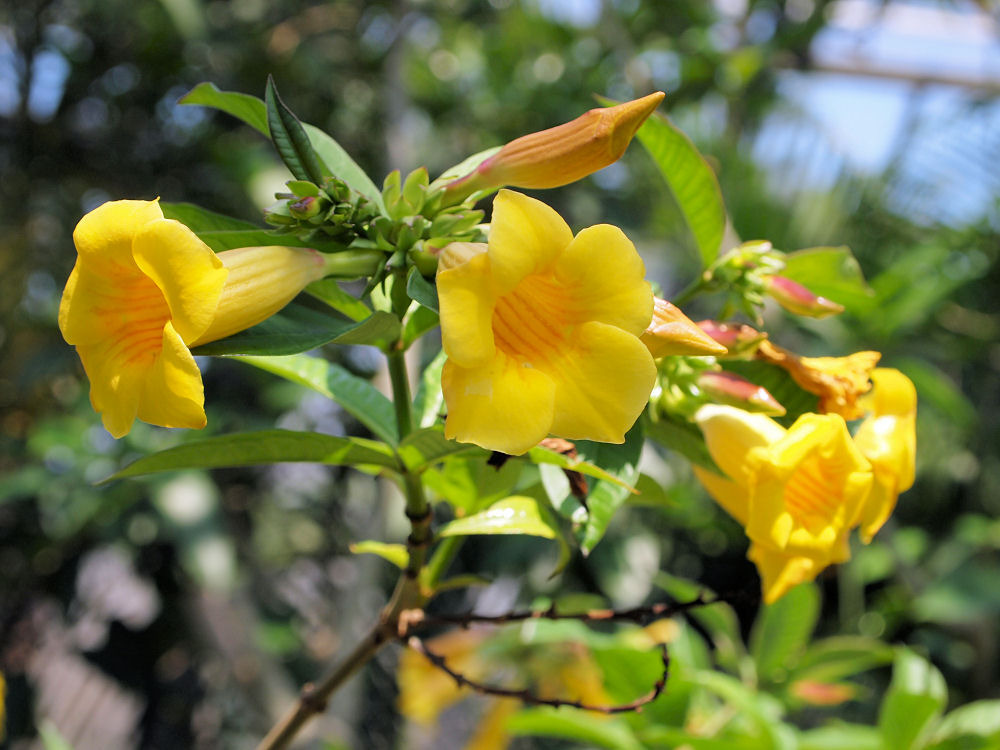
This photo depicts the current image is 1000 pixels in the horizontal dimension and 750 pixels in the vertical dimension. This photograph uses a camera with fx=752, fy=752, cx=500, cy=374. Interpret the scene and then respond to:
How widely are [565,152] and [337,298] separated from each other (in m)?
0.17

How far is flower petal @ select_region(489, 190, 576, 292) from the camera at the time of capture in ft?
1.12

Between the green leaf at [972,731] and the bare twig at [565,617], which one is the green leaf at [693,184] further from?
the green leaf at [972,731]

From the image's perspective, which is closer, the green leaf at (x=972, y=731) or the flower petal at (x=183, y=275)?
the flower petal at (x=183, y=275)

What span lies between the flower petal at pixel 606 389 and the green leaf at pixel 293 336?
0.11m

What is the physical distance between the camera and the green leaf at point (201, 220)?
0.45 m

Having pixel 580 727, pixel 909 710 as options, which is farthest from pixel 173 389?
pixel 909 710

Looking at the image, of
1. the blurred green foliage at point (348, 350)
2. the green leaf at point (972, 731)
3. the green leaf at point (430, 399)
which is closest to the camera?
the green leaf at point (430, 399)

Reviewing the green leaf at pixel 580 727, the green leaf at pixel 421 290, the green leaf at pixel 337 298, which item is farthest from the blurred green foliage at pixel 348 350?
the green leaf at pixel 421 290

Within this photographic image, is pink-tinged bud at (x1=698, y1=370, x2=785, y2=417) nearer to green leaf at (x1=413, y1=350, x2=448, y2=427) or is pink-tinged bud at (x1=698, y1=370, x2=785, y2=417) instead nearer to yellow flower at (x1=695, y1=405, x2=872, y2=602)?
yellow flower at (x1=695, y1=405, x2=872, y2=602)

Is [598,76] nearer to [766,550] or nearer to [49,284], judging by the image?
[49,284]

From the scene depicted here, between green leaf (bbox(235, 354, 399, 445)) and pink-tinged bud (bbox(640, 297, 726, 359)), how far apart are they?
0.19 meters

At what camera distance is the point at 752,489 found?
0.47 metres

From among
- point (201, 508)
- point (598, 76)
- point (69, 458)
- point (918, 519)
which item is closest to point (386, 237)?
point (201, 508)

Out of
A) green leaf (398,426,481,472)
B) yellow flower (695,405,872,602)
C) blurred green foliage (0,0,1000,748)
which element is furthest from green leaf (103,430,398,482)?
blurred green foliage (0,0,1000,748)
